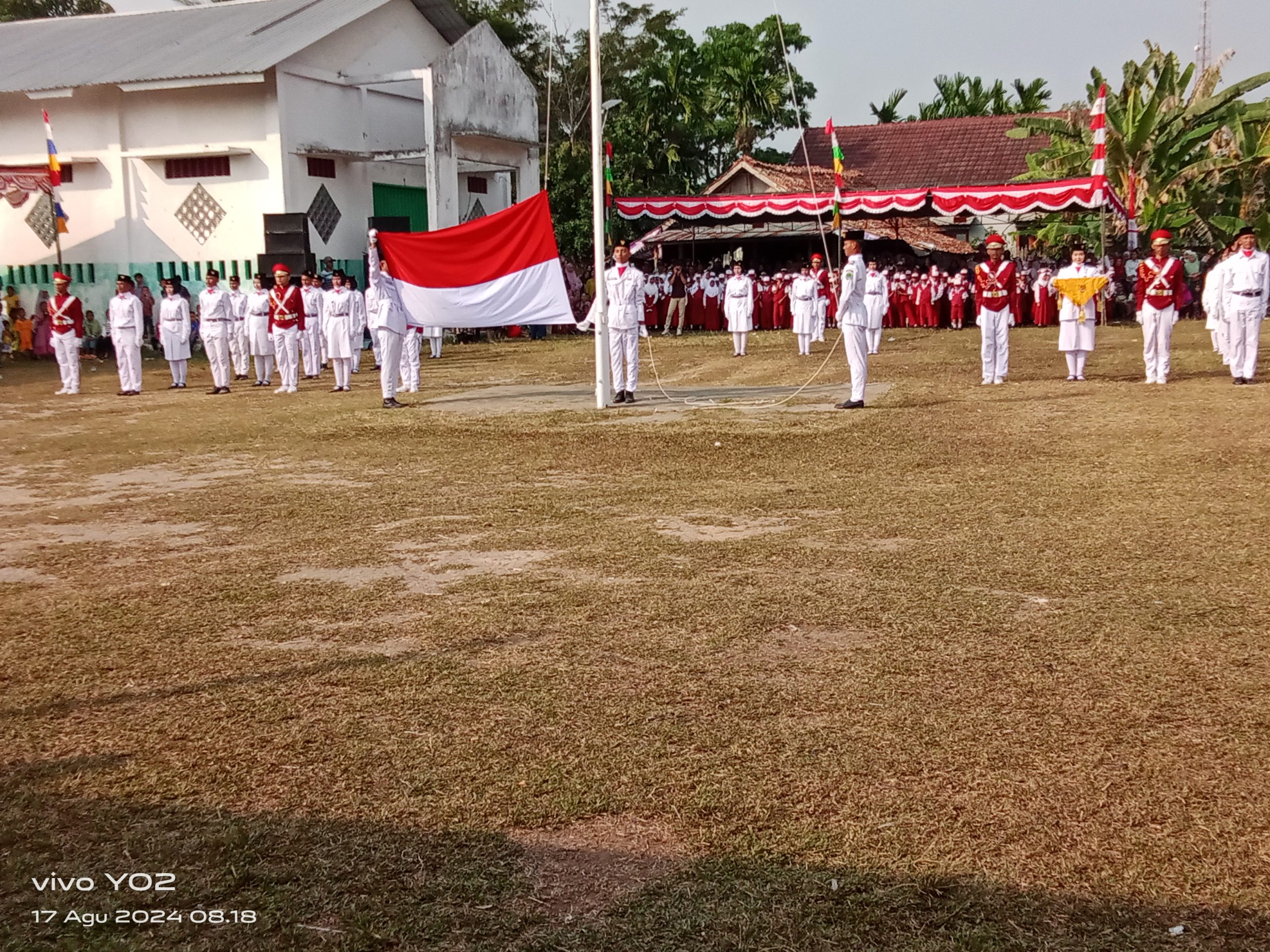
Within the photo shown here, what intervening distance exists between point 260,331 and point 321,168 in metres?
7.06

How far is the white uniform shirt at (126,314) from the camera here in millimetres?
17578

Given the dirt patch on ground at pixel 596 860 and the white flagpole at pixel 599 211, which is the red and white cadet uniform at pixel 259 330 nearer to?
the white flagpole at pixel 599 211

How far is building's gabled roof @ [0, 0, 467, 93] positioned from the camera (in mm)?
23281

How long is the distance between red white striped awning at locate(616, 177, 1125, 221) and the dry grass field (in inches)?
687

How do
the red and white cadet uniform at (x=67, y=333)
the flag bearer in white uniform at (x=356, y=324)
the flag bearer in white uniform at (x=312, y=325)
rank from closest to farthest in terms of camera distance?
the flag bearer in white uniform at (x=356, y=324) < the red and white cadet uniform at (x=67, y=333) < the flag bearer in white uniform at (x=312, y=325)

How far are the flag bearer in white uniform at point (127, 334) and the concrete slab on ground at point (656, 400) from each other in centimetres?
540

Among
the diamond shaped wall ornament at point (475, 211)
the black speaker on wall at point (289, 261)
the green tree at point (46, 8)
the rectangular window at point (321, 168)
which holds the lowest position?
the black speaker on wall at point (289, 261)

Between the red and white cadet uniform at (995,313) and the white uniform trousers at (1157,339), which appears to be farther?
the red and white cadet uniform at (995,313)

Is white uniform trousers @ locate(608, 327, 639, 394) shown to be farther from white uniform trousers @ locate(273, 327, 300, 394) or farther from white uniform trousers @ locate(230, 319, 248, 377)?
white uniform trousers @ locate(230, 319, 248, 377)

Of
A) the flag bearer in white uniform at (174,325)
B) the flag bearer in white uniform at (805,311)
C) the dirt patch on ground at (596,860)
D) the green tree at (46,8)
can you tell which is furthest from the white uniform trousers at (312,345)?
the green tree at (46,8)

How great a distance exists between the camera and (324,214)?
24.8m

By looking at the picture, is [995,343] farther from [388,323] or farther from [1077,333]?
A: [388,323]

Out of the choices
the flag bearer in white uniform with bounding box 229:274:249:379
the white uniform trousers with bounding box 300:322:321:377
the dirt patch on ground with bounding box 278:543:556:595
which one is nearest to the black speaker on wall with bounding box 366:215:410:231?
the white uniform trousers with bounding box 300:322:321:377

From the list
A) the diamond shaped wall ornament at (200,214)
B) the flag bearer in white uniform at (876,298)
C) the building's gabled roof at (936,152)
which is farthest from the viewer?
the building's gabled roof at (936,152)
